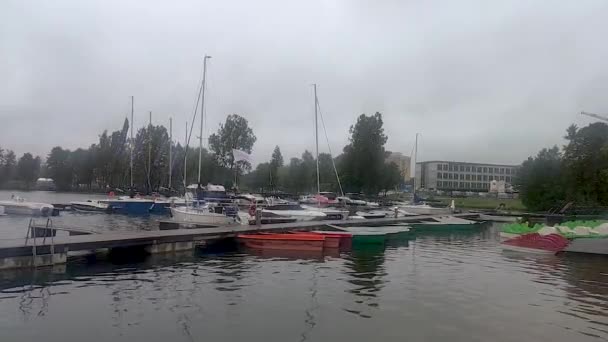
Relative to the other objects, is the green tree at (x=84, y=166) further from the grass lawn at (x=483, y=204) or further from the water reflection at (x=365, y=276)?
the water reflection at (x=365, y=276)

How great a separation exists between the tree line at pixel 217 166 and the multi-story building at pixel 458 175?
83.1m

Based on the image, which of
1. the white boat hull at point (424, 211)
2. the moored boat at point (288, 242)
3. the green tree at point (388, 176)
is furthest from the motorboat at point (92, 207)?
the green tree at point (388, 176)

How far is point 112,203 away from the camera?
2112 inches

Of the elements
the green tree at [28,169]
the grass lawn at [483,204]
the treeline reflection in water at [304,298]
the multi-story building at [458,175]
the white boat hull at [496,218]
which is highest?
the multi-story building at [458,175]

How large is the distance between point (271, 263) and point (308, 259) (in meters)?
2.26

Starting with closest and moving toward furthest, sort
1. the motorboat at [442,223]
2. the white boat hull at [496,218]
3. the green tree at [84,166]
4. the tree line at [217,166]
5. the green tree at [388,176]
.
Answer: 1. the motorboat at [442,223]
2. the white boat hull at [496,218]
3. the tree line at [217,166]
4. the green tree at [388,176]
5. the green tree at [84,166]

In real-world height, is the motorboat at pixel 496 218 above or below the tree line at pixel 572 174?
below

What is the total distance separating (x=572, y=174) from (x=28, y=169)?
338ft

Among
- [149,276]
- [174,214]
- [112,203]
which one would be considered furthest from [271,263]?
[112,203]

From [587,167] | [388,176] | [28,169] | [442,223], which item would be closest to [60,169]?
[28,169]

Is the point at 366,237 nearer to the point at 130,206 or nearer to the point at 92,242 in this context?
the point at 92,242

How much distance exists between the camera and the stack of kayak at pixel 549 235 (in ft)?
91.5

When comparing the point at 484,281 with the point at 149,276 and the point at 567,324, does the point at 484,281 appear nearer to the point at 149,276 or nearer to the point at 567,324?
the point at 567,324

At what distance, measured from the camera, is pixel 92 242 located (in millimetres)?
20594
